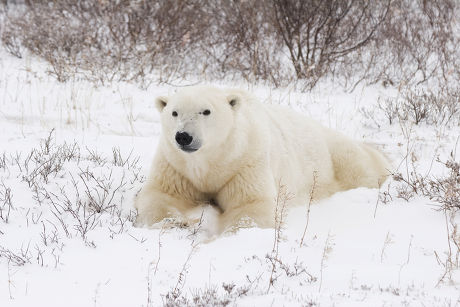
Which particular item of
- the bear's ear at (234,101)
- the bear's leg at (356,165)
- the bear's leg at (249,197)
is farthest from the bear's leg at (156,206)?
the bear's leg at (356,165)

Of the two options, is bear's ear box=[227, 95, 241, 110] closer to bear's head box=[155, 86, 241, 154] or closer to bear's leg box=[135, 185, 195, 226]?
bear's head box=[155, 86, 241, 154]

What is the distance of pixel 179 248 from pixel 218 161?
842 mm

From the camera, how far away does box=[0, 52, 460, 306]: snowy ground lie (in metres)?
1.97

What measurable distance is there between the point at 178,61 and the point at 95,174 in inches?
215

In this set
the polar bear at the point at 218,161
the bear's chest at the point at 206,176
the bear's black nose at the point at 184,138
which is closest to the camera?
the bear's black nose at the point at 184,138

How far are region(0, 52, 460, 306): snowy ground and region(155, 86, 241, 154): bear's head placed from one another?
1.62ft

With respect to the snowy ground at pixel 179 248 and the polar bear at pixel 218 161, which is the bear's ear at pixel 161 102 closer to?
the polar bear at pixel 218 161

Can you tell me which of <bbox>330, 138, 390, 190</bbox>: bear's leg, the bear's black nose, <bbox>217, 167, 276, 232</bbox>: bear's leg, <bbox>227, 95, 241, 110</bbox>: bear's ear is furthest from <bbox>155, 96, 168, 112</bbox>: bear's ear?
<bbox>330, 138, 390, 190</bbox>: bear's leg

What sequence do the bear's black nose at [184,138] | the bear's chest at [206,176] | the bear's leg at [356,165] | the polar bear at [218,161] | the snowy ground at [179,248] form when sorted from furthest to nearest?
the bear's leg at [356,165] → the bear's chest at [206,176] → the polar bear at [218,161] → the bear's black nose at [184,138] → the snowy ground at [179,248]

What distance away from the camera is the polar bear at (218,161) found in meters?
3.04

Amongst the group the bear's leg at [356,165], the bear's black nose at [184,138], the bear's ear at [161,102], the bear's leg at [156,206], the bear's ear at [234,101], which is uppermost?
the bear's ear at [234,101]

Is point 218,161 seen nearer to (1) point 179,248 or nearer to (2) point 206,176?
(2) point 206,176

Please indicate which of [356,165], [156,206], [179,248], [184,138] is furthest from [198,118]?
[356,165]

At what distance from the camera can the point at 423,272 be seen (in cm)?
221
